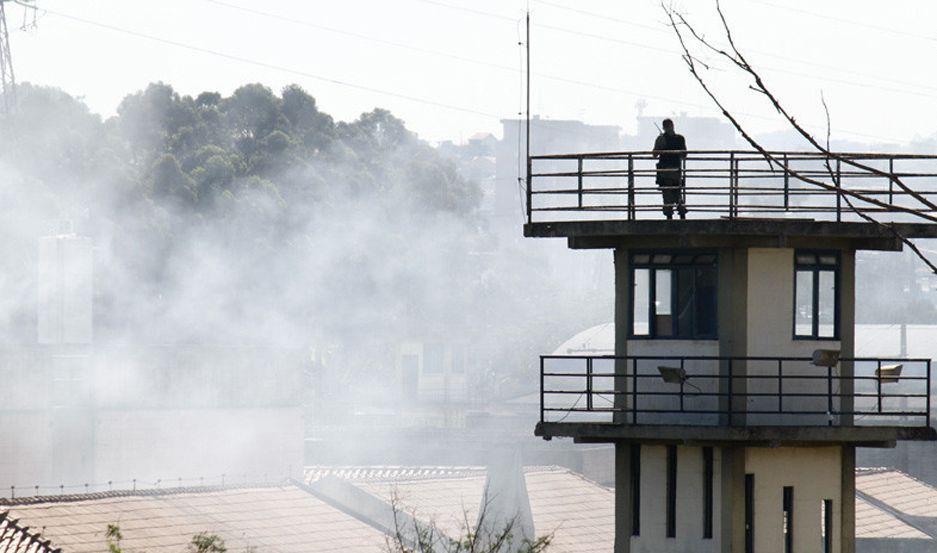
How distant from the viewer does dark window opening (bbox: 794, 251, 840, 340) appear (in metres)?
18.6

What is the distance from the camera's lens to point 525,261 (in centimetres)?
11331

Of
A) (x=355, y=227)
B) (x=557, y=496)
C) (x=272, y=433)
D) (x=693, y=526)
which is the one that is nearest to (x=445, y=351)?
(x=355, y=227)

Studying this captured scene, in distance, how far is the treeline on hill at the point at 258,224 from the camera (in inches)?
3164

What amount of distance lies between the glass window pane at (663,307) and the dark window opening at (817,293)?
1.34 meters

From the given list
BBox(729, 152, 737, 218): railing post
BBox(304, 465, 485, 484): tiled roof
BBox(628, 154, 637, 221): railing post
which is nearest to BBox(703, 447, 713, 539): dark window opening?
BBox(729, 152, 737, 218): railing post

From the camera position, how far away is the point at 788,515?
1853cm

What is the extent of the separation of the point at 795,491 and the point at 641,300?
2601 millimetres

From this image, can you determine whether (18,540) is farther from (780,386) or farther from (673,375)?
(780,386)

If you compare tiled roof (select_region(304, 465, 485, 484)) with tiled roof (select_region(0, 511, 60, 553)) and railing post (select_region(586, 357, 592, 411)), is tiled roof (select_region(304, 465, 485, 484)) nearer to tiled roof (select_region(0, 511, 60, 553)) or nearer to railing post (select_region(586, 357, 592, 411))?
tiled roof (select_region(0, 511, 60, 553))

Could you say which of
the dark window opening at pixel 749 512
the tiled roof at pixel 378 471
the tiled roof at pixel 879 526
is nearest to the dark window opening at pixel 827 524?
the dark window opening at pixel 749 512

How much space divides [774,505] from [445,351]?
74.3 meters

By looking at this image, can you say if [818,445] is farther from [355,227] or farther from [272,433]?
[355,227]

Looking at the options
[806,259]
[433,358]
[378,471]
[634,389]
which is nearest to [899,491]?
[378,471]

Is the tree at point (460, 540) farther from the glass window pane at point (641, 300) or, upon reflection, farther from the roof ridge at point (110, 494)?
the roof ridge at point (110, 494)
